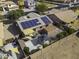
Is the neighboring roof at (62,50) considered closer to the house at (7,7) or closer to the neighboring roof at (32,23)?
the neighboring roof at (32,23)

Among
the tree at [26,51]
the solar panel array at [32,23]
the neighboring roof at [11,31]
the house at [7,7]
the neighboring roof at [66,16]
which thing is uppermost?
the solar panel array at [32,23]

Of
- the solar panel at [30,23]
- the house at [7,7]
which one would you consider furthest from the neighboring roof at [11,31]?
the house at [7,7]

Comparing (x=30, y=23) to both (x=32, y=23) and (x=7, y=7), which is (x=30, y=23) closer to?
(x=32, y=23)

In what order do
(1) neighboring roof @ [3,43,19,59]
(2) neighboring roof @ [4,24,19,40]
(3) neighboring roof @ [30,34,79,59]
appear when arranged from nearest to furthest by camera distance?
(1) neighboring roof @ [3,43,19,59] → (3) neighboring roof @ [30,34,79,59] → (2) neighboring roof @ [4,24,19,40]

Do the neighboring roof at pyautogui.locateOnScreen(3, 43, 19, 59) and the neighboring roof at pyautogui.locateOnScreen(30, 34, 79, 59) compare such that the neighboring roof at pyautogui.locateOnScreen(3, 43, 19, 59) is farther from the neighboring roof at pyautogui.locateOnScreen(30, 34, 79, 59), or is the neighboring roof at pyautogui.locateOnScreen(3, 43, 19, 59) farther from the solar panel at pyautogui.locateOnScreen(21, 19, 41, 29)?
the solar panel at pyautogui.locateOnScreen(21, 19, 41, 29)

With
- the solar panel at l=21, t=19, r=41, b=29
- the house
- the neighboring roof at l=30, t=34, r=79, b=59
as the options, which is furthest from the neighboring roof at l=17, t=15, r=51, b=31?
the house

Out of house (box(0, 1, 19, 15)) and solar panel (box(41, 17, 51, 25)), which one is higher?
solar panel (box(41, 17, 51, 25))

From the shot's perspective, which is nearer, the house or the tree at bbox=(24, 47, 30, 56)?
the tree at bbox=(24, 47, 30, 56)

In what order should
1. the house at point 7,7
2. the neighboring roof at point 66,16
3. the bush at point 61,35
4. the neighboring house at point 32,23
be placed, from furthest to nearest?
1. the house at point 7,7
2. the neighboring roof at point 66,16
3. the neighboring house at point 32,23
4. the bush at point 61,35
